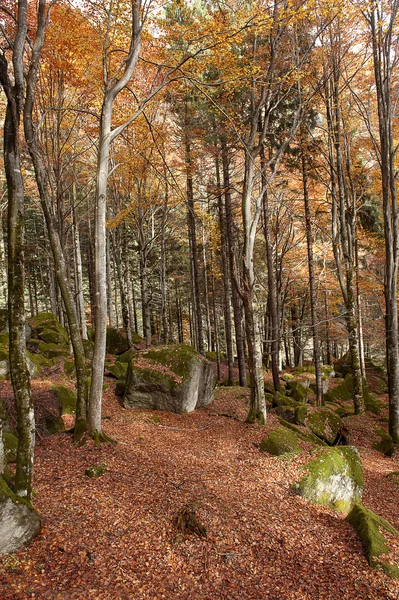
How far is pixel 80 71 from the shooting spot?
10.0 meters

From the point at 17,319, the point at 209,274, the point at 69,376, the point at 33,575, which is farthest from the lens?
the point at 209,274

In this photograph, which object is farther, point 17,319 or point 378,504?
point 378,504

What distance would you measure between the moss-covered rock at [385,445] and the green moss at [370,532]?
5627 millimetres

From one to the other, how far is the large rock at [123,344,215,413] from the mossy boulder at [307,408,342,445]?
403cm

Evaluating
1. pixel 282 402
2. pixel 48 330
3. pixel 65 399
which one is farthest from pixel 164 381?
pixel 48 330

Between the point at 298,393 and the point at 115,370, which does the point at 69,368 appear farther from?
the point at 298,393

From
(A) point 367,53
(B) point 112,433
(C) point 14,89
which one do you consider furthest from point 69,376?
(A) point 367,53

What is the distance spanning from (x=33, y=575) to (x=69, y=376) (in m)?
8.77

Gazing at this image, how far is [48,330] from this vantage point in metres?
15.9

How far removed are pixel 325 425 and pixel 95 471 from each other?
8544 millimetres

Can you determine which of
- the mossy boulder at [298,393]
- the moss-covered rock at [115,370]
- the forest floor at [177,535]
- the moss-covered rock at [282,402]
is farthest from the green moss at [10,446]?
the mossy boulder at [298,393]

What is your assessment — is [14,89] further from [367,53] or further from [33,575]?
[367,53]

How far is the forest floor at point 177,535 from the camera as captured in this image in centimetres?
371

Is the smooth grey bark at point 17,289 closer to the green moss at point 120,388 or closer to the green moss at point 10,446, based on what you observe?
the green moss at point 10,446
